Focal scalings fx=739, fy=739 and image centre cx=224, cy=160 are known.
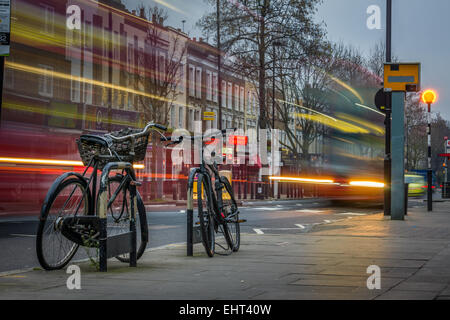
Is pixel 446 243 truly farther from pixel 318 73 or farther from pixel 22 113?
pixel 318 73

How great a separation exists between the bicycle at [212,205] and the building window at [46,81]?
106 ft

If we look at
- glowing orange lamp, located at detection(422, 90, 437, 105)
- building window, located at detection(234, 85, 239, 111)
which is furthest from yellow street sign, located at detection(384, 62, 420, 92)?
building window, located at detection(234, 85, 239, 111)

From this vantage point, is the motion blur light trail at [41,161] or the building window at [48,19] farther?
the building window at [48,19]

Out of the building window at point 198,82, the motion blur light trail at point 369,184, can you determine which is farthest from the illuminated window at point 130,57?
the motion blur light trail at point 369,184

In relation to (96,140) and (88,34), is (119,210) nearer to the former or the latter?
(96,140)

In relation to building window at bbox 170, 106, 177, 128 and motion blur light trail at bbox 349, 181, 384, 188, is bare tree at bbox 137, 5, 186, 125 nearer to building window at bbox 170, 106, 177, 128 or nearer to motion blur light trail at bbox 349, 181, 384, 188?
motion blur light trail at bbox 349, 181, 384, 188

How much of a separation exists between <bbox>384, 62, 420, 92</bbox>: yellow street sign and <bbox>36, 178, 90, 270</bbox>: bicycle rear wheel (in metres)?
10.6

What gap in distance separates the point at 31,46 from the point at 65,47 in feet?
10.5

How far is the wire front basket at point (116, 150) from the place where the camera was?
24.5 feet

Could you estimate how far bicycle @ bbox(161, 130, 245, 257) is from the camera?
855cm

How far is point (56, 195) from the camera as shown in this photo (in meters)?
7.03

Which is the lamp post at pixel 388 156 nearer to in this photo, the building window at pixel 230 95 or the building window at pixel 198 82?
the building window at pixel 198 82

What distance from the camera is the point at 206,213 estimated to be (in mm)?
8836
